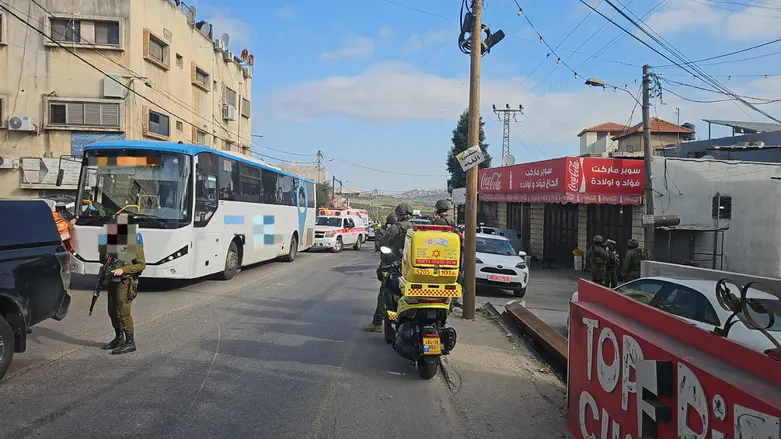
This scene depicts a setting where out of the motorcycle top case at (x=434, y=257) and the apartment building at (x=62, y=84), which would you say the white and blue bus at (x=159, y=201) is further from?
the apartment building at (x=62, y=84)

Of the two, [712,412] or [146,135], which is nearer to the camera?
[712,412]

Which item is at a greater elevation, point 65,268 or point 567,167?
point 567,167

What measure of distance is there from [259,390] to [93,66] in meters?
24.5

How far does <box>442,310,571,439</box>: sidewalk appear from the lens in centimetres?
501

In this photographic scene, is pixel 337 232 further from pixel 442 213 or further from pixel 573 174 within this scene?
pixel 442 213

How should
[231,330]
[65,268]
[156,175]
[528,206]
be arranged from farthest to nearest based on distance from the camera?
[528,206] → [156,175] → [231,330] → [65,268]

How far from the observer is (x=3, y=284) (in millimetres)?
5586

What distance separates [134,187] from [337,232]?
56.8 feet

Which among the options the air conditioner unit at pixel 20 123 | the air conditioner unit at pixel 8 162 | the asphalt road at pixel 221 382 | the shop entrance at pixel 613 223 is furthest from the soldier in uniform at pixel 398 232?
the air conditioner unit at pixel 8 162

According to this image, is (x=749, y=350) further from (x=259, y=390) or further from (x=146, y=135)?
(x=146, y=135)

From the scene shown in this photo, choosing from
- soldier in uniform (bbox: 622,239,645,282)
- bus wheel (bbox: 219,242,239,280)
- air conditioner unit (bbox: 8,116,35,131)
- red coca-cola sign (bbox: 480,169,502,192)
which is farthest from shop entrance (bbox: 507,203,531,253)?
air conditioner unit (bbox: 8,116,35,131)

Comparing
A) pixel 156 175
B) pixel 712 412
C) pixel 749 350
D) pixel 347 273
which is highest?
pixel 156 175

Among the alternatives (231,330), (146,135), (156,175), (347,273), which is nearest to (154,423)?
(231,330)

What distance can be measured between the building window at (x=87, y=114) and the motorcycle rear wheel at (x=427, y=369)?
23.3m
